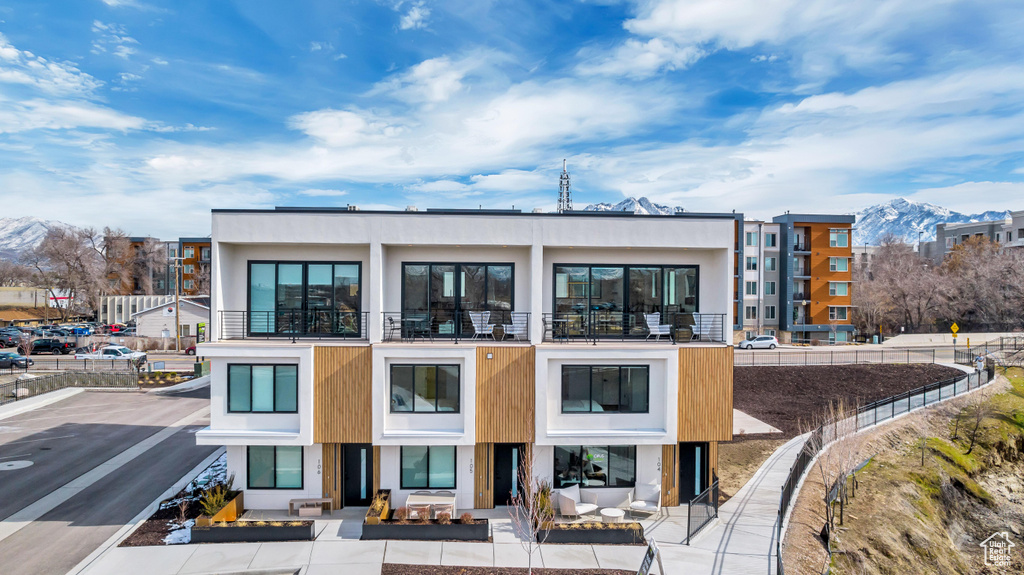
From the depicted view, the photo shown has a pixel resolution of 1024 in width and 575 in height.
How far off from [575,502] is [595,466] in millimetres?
1485

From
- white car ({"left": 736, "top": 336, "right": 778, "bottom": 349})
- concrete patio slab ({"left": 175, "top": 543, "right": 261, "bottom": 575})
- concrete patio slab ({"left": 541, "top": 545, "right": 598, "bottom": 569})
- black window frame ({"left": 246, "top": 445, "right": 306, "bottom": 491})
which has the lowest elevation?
concrete patio slab ({"left": 541, "top": 545, "right": 598, "bottom": 569})

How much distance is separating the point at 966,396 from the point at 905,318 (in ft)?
136

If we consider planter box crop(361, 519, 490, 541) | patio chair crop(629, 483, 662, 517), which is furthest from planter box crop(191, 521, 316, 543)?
patio chair crop(629, 483, 662, 517)

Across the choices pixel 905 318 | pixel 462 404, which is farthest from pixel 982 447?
pixel 905 318

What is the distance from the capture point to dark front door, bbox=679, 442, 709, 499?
56.6 feet

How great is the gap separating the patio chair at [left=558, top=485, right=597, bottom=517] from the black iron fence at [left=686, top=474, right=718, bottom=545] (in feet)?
9.03

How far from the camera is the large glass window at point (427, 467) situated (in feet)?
54.8

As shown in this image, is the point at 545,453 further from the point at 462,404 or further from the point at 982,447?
the point at 982,447

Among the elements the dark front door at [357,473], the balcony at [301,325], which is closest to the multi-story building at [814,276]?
the balcony at [301,325]

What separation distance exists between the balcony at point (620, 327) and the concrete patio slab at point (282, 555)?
29.2ft

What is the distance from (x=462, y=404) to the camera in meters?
16.1

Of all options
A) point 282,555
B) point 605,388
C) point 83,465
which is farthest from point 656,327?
point 83,465

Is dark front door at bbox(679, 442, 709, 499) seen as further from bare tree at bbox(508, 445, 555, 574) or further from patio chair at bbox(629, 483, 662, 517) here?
bare tree at bbox(508, 445, 555, 574)

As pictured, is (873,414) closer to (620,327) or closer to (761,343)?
(620,327)
